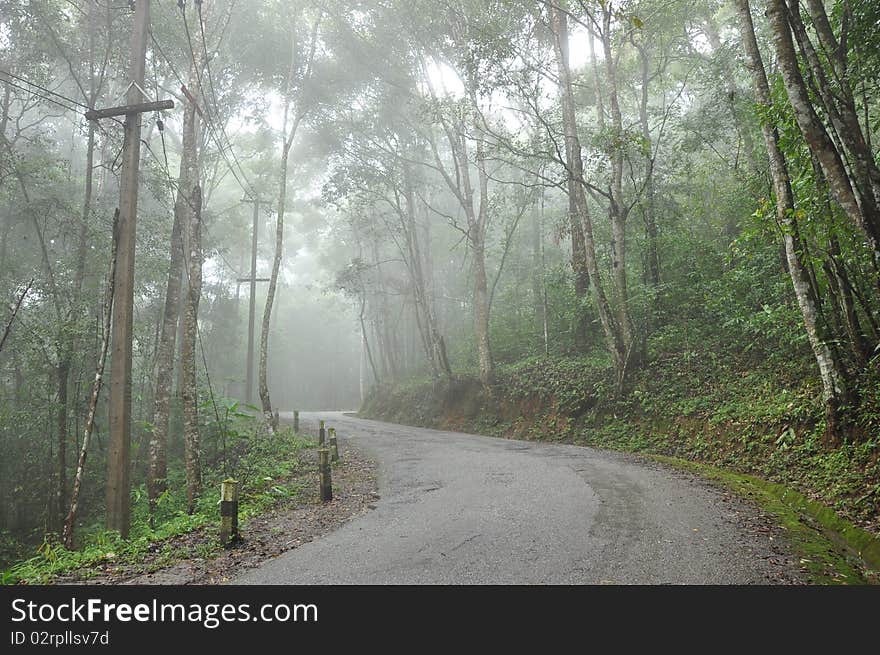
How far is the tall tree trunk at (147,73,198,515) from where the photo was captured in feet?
32.6

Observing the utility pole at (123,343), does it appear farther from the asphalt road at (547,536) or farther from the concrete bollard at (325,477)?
the asphalt road at (547,536)

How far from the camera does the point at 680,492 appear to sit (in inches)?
254

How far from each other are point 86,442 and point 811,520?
29.8 feet

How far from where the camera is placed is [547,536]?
4801 mm

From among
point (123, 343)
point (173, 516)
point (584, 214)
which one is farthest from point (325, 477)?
point (584, 214)

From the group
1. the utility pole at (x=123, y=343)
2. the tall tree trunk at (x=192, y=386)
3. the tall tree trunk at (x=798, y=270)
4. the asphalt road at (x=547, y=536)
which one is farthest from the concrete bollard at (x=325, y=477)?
the tall tree trunk at (x=798, y=270)

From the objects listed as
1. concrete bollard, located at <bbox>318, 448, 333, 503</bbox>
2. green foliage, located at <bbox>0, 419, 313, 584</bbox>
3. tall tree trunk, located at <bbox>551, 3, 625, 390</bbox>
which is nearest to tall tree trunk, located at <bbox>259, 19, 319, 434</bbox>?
green foliage, located at <bbox>0, 419, 313, 584</bbox>

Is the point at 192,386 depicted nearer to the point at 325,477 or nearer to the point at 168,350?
the point at 168,350

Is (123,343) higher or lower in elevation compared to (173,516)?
higher

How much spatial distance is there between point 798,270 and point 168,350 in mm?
12002

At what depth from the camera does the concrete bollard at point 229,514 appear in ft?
17.5

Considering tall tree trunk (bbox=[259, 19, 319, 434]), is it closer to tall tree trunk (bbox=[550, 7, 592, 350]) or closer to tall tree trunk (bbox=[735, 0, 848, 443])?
tall tree trunk (bbox=[550, 7, 592, 350])
